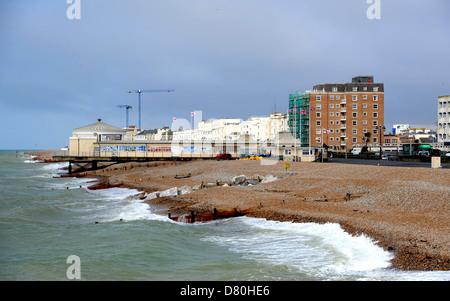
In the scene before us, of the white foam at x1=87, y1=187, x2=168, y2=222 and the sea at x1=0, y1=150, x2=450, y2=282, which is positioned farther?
the white foam at x1=87, y1=187, x2=168, y2=222

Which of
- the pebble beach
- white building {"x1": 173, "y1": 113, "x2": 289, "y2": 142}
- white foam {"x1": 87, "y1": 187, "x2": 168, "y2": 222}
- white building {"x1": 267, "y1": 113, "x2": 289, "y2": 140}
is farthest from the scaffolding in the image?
white foam {"x1": 87, "y1": 187, "x2": 168, "y2": 222}

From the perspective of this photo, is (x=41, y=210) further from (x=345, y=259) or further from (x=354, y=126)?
(x=354, y=126)

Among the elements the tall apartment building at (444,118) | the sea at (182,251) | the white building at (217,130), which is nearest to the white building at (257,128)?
the white building at (217,130)

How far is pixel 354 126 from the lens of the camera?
108688mm

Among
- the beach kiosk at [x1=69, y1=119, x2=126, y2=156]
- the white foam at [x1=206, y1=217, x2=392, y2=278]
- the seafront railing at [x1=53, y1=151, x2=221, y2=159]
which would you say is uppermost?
the beach kiosk at [x1=69, y1=119, x2=126, y2=156]

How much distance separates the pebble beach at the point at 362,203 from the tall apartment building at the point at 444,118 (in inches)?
2847

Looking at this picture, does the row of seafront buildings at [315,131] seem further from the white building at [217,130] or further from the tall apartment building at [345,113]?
the white building at [217,130]

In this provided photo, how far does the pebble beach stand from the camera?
1625 cm

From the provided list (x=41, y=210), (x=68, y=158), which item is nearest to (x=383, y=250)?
(x=41, y=210)

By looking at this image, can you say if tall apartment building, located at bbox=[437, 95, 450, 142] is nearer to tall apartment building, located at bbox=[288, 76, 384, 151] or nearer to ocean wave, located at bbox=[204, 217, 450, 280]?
tall apartment building, located at bbox=[288, 76, 384, 151]

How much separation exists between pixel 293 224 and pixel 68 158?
2355 inches

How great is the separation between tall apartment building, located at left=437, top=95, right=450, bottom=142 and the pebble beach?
72.3 meters

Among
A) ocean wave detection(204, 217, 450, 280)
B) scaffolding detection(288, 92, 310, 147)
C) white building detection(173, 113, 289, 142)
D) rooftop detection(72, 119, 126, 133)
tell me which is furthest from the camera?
white building detection(173, 113, 289, 142)

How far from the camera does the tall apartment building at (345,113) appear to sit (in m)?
108
